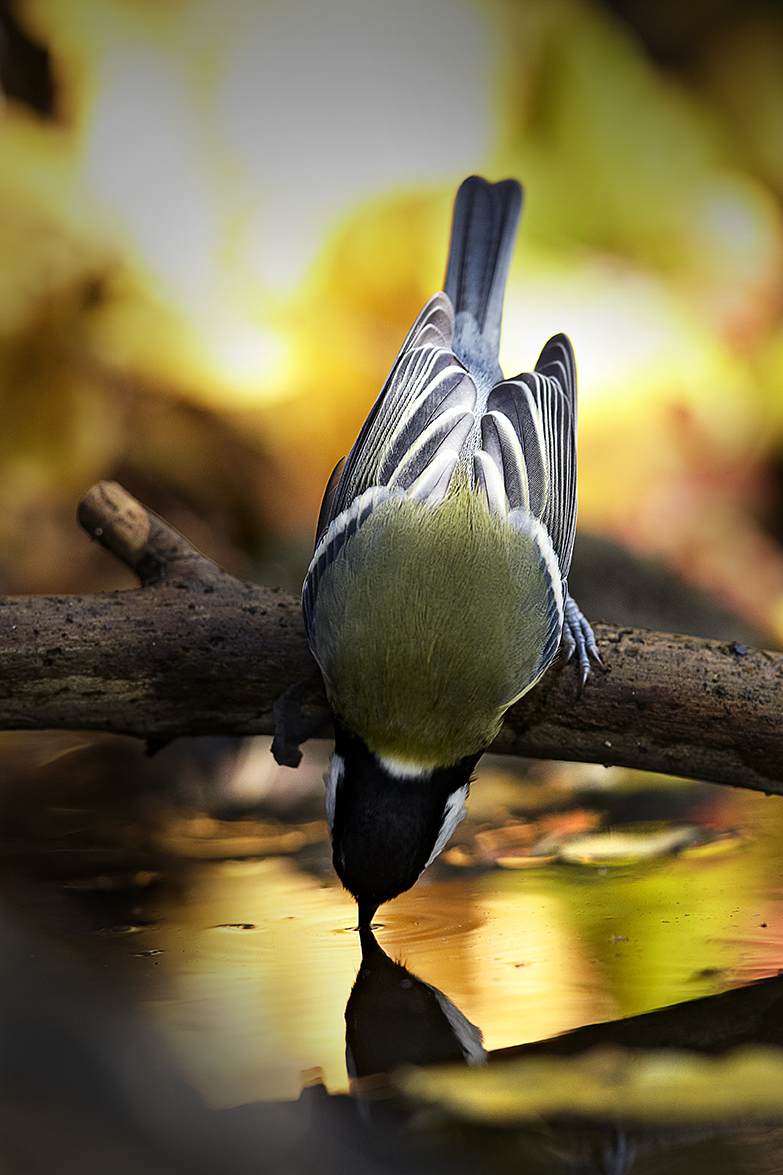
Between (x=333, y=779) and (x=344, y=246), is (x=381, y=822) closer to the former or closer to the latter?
(x=333, y=779)

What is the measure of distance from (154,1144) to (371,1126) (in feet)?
0.45

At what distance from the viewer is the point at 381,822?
80 centimetres

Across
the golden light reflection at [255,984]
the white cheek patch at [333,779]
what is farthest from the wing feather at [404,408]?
the golden light reflection at [255,984]

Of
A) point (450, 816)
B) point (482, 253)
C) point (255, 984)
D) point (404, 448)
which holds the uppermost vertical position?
point (482, 253)

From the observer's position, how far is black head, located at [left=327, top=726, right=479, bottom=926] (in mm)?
798

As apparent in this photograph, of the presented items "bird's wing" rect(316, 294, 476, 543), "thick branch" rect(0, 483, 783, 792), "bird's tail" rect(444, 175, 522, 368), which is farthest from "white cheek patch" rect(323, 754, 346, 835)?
"bird's tail" rect(444, 175, 522, 368)

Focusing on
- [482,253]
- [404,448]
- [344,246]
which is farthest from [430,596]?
[344,246]

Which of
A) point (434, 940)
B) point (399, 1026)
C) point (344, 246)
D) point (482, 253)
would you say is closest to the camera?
point (399, 1026)

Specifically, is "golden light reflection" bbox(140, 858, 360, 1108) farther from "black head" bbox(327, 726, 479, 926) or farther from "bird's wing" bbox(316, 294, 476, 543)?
"bird's wing" bbox(316, 294, 476, 543)

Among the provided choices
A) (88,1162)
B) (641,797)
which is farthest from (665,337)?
(88,1162)

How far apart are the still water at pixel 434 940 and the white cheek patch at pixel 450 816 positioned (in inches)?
3.1

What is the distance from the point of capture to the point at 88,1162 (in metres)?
0.57

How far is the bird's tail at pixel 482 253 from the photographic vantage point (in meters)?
1.30

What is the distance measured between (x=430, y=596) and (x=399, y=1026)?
1.20 feet
